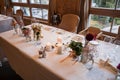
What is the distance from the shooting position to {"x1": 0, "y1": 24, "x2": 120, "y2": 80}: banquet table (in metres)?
1.38

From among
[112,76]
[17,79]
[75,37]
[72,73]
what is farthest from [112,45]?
[17,79]

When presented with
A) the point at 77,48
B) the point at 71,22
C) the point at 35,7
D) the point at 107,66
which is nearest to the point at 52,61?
the point at 77,48

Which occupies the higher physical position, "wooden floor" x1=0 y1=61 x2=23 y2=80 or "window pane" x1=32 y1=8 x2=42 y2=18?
"window pane" x1=32 y1=8 x2=42 y2=18

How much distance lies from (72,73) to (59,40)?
2.34ft

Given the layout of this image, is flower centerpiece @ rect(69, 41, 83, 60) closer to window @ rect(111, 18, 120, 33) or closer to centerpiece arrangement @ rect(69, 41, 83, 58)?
centerpiece arrangement @ rect(69, 41, 83, 58)

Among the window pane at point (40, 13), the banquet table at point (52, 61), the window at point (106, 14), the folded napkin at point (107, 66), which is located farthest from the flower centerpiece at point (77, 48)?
the window pane at point (40, 13)

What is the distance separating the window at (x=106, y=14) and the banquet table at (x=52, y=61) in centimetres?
113

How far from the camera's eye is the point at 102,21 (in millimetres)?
3160

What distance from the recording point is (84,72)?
1396 mm

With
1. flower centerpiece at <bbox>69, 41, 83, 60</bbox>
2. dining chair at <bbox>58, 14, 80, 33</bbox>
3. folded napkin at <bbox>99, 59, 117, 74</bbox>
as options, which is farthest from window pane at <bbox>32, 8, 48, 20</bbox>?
folded napkin at <bbox>99, 59, 117, 74</bbox>

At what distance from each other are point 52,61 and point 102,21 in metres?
2.00

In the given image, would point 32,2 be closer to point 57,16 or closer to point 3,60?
point 57,16

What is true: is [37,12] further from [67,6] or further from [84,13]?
[84,13]

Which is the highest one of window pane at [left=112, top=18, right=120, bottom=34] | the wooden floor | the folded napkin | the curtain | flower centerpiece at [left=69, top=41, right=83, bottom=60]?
the curtain
